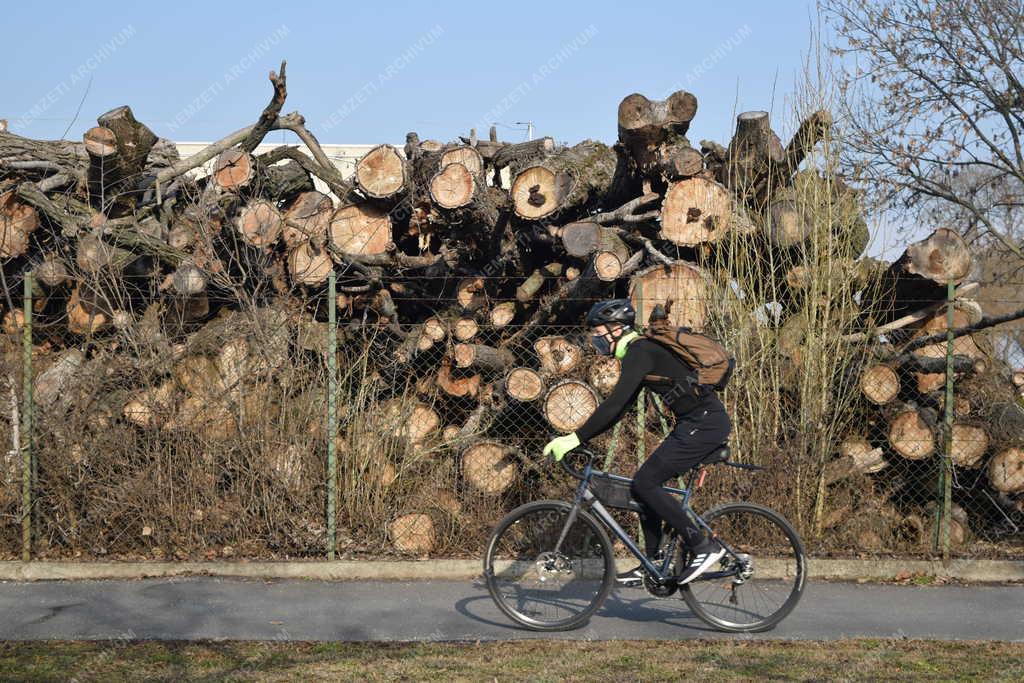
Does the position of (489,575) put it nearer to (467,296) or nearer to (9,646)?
(9,646)

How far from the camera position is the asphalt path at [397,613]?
662 cm

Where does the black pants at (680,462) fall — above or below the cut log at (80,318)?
below

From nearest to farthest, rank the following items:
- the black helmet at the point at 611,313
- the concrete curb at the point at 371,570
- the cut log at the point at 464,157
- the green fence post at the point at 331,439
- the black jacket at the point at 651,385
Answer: the black jacket at the point at 651,385 < the black helmet at the point at 611,313 < the concrete curb at the point at 371,570 < the green fence post at the point at 331,439 < the cut log at the point at 464,157

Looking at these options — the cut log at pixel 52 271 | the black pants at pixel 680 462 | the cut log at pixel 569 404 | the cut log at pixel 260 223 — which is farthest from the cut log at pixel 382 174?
the black pants at pixel 680 462

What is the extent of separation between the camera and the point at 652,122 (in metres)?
9.13

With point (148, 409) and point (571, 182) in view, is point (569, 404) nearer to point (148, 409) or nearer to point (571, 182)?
point (571, 182)

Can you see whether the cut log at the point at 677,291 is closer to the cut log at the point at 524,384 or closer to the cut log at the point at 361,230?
the cut log at the point at 524,384

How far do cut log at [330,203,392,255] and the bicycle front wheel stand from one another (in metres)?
3.93

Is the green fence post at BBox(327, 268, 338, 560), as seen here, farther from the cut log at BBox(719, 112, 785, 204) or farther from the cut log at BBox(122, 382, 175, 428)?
the cut log at BBox(719, 112, 785, 204)

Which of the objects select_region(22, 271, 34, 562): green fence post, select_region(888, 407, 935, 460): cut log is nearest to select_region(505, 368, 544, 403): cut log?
select_region(888, 407, 935, 460): cut log

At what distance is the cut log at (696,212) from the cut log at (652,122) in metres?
0.34

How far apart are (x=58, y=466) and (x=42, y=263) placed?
2461 millimetres

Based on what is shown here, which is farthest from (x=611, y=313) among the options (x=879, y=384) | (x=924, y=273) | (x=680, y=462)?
(x=924, y=273)

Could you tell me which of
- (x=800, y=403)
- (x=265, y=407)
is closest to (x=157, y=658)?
(x=265, y=407)
